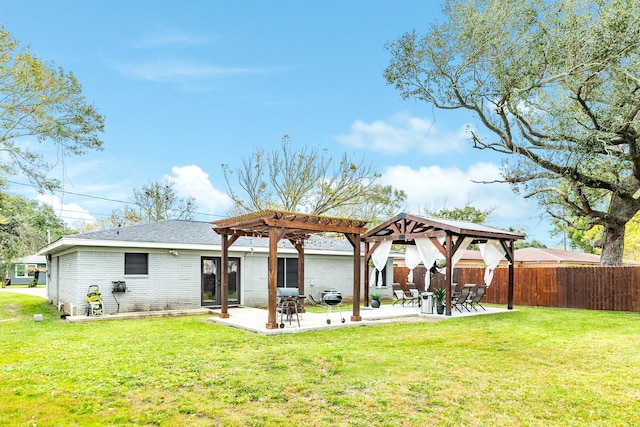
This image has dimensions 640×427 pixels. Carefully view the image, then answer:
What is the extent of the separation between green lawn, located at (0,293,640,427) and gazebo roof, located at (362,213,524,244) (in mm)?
3950

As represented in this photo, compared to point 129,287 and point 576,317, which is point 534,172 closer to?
point 576,317

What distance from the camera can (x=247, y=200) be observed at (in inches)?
1075

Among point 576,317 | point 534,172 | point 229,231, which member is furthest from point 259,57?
point 576,317

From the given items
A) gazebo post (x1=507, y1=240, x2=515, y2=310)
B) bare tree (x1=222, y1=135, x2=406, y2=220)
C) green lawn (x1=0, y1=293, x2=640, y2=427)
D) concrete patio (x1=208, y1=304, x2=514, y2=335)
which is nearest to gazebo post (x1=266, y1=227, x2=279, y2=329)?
concrete patio (x1=208, y1=304, x2=514, y2=335)

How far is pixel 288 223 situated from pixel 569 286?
443 inches

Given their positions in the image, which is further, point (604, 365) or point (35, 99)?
point (35, 99)

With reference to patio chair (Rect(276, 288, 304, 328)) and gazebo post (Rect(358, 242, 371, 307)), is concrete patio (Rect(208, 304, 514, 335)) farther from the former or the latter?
gazebo post (Rect(358, 242, 371, 307))

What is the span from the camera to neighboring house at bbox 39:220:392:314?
12.7 metres

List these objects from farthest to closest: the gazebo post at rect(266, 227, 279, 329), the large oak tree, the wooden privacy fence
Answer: the wooden privacy fence → the large oak tree → the gazebo post at rect(266, 227, 279, 329)

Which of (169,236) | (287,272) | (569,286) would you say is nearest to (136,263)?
(169,236)

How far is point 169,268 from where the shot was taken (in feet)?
45.8

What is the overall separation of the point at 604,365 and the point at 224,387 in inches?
215

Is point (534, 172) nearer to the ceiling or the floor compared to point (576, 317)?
nearer to the ceiling

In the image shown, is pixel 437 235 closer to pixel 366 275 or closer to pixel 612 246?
pixel 366 275
